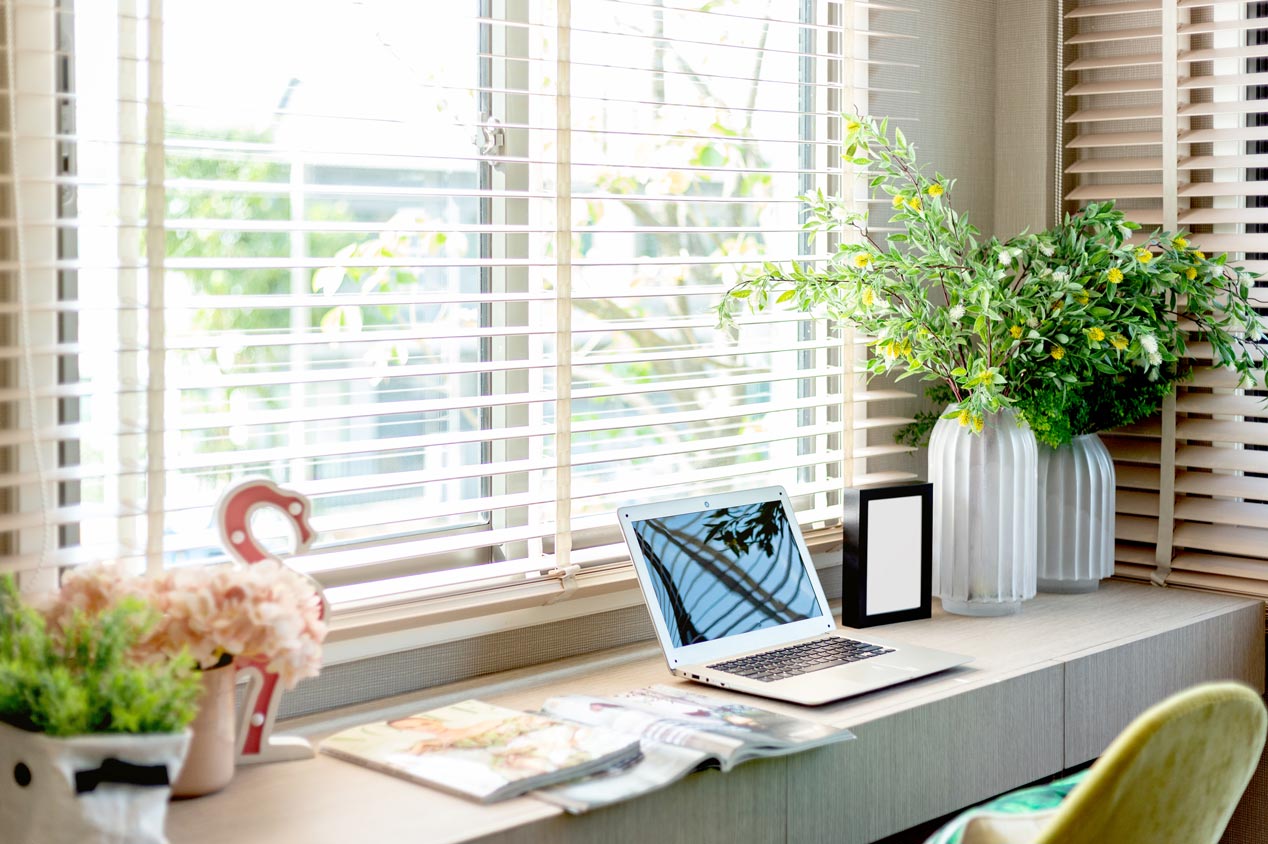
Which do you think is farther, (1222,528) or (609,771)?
(1222,528)

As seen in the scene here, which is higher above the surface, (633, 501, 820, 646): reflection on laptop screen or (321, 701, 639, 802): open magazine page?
(633, 501, 820, 646): reflection on laptop screen

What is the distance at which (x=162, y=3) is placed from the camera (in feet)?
4.81

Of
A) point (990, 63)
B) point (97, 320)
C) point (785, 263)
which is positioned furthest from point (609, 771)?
point (990, 63)

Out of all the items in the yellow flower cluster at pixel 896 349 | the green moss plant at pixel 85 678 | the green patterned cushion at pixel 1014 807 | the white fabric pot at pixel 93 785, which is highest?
the yellow flower cluster at pixel 896 349

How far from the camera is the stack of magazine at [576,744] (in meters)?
1.37

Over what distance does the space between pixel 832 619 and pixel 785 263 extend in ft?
2.10

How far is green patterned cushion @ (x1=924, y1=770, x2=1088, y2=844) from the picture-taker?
141cm

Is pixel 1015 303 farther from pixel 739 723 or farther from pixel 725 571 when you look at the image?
pixel 739 723

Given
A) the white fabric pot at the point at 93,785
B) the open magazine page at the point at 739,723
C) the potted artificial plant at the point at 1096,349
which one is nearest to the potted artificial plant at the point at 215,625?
the white fabric pot at the point at 93,785

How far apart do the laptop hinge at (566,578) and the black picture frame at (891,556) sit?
1.48 ft

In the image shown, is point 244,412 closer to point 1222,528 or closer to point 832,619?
point 832,619

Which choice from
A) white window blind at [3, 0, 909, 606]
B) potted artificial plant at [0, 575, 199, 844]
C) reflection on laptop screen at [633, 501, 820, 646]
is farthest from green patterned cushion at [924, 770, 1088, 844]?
potted artificial plant at [0, 575, 199, 844]

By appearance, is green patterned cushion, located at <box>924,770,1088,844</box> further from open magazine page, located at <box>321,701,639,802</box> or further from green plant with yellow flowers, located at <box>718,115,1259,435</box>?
green plant with yellow flowers, located at <box>718,115,1259,435</box>

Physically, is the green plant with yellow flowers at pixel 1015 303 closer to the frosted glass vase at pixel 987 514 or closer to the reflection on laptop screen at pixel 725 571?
the frosted glass vase at pixel 987 514
